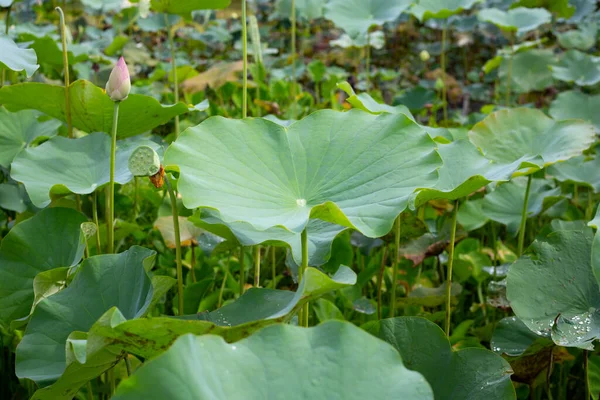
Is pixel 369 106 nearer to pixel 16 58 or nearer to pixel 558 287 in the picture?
pixel 558 287

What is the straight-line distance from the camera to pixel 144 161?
0.79m

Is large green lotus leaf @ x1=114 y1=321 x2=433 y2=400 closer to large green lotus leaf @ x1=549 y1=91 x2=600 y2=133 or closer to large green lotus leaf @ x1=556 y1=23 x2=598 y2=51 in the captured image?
large green lotus leaf @ x1=549 y1=91 x2=600 y2=133

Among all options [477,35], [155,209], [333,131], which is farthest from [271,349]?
[477,35]

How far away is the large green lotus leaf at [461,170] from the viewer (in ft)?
3.03

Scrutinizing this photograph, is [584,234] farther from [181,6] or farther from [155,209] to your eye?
[155,209]

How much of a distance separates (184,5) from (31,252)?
0.63 m

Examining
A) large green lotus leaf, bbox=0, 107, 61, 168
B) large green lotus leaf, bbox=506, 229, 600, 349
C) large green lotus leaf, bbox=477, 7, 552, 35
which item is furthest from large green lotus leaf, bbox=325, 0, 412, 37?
large green lotus leaf, bbox=506, 229, 600, 349

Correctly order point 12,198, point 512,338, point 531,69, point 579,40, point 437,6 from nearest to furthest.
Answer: point 512,338
point 12,198
point 437,6
point 531,69
point 579,40

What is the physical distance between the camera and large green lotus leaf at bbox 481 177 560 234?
145 centimetres

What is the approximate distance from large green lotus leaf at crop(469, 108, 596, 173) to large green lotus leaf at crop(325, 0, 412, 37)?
0.86 meters

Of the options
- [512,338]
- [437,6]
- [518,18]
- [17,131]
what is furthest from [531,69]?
[17,131]

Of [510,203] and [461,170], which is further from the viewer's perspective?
[510,203]

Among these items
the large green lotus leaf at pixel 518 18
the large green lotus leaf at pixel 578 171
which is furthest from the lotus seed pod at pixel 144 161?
the large green lotus leaf at pixel 518 18

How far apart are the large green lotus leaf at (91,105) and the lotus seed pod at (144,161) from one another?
0.28 m
